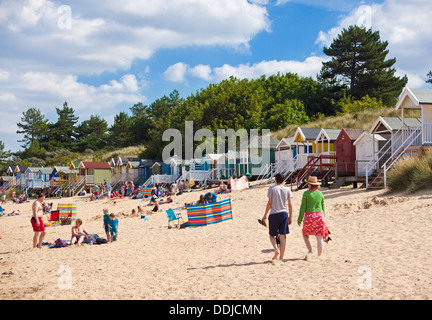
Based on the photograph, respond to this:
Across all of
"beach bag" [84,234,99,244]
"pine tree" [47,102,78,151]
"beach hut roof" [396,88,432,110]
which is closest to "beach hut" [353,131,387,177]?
"beach hut roof" [396,88,432,110]

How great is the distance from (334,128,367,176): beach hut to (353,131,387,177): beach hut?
0.42m

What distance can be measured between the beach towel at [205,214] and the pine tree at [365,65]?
37.7 meters

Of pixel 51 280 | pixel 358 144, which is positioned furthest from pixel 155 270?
pixel 358 144

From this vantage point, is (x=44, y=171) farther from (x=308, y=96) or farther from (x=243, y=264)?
(x=243, y=264)

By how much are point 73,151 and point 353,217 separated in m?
74.0

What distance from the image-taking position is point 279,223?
25.6ft

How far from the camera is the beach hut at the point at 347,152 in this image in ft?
74.6

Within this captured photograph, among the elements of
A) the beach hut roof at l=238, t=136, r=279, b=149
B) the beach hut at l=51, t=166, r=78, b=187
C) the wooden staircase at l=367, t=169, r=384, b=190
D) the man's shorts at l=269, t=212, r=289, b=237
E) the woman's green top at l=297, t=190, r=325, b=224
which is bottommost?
the man's shorts at l=269, t=212, r=289, b=237

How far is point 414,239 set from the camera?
30.2 ft

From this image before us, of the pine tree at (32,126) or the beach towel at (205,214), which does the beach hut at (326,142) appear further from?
the pine tree at (32,126)

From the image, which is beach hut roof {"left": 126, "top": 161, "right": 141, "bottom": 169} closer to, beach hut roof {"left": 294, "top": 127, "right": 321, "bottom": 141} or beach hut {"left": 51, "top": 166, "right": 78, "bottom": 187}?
beach hut {"left": 51, "top": 166, "right": 78, "bottom": 187}

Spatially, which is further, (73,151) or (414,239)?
(73,151)

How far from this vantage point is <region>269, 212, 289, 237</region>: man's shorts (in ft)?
25.5
